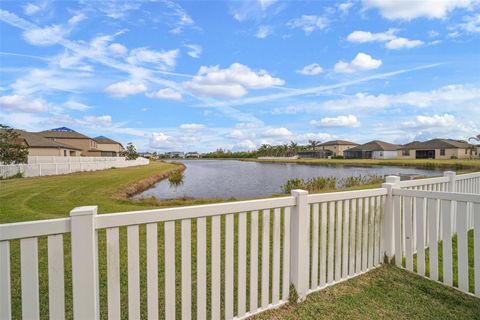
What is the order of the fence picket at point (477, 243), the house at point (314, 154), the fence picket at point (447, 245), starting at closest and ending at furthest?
1. the fence picket at point (477, 243)
2. the fence picket at point (447, 245)
3. the house at point (314, 154)

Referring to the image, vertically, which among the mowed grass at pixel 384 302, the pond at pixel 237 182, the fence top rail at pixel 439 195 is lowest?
the pond at pixel 237 182

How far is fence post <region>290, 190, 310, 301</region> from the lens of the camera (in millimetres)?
2939

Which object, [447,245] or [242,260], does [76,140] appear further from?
[447,245]

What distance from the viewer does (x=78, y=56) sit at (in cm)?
893

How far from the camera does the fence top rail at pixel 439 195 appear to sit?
10.4 ft

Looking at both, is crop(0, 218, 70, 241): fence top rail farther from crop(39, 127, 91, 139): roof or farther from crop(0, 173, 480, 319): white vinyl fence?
crop(39, 127, 91, 139): roof

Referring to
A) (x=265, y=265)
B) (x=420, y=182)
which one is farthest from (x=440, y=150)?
(x=265, y=265)

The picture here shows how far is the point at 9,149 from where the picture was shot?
20.9 meters

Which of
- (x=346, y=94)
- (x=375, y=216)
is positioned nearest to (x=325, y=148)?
(x=346, y=94)

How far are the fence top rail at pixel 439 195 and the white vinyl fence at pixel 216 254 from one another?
0.01 meters

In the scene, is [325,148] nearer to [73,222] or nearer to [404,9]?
[404,9]

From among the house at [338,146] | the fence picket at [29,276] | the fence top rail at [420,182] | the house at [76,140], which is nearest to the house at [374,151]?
the house at [338,146]

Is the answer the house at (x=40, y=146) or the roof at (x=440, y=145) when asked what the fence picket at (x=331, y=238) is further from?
the roof at (x=440, y=145)

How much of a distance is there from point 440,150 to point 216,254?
69.0 m
